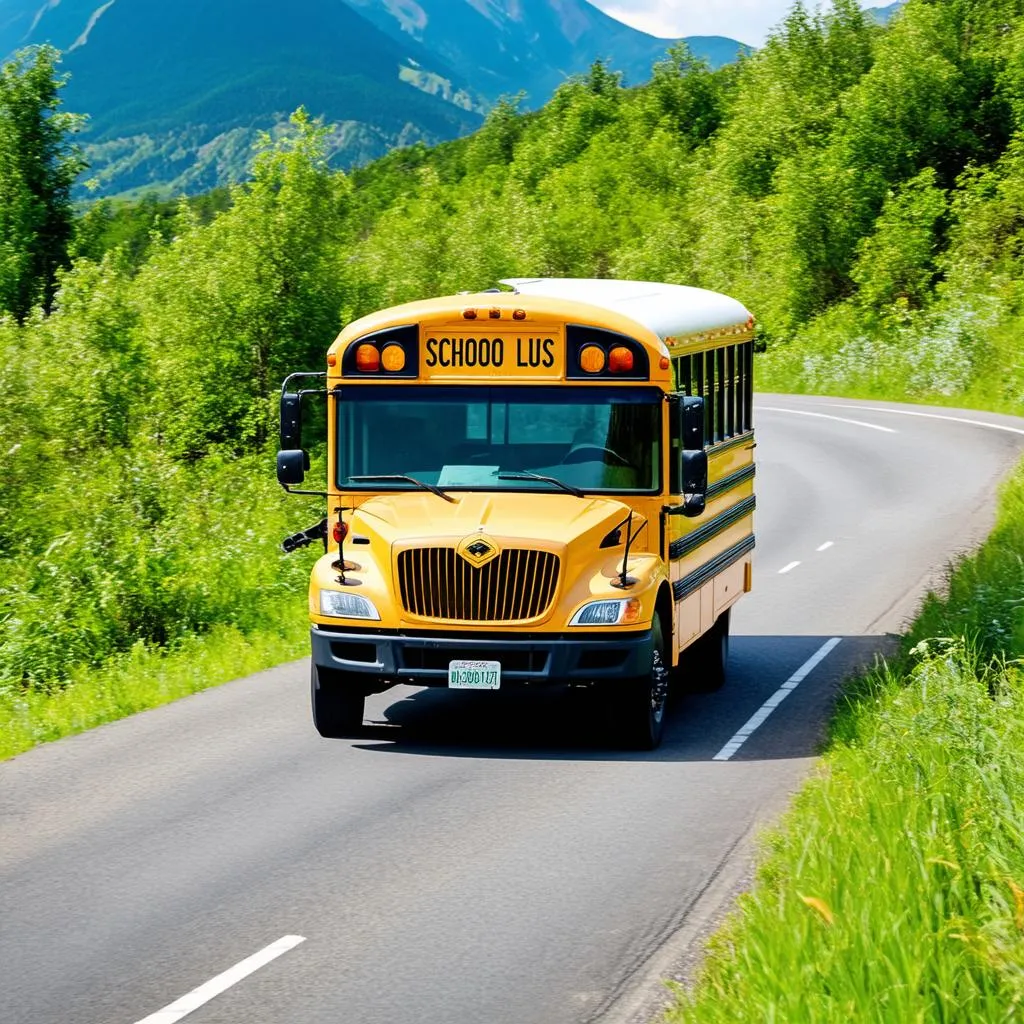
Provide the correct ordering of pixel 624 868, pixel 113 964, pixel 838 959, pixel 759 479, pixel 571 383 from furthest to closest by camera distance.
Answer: pixel 759 479
pixel 571 383
pixel 624 868
pixel 113 964
pixel 838 959

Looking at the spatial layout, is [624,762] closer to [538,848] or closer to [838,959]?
[538,848]

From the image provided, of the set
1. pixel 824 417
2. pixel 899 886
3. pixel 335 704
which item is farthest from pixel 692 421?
pixel 824 417

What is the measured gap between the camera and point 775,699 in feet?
45.5

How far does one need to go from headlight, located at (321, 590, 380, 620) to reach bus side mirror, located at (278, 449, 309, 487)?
965 mm

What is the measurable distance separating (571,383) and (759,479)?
2243cm

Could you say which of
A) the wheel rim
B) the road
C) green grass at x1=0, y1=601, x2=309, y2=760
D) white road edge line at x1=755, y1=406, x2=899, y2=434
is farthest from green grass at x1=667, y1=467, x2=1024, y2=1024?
white road edge line at x1=755, y1=406, x2=899, y2=434

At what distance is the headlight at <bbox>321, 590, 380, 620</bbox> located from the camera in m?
11.1

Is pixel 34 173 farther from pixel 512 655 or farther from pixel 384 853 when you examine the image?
pixel 384 853

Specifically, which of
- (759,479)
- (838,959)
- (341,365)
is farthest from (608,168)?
(838,959)

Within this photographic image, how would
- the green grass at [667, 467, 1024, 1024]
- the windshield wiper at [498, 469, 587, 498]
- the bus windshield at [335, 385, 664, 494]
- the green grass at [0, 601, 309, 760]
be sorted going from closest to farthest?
the green grass at [667, 467, 1024, 1024] → the windshield wiper at [498, 469, 587, 498] → the bus windshield at [335, 385, 664, 494] → the green grass at [0, 601, 309, 760]

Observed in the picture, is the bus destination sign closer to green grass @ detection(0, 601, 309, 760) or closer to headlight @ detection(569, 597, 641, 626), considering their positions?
headlight @ detection(569, 597, 641, 626)

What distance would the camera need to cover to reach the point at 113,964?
280 inches

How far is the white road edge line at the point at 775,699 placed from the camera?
39.0 ft

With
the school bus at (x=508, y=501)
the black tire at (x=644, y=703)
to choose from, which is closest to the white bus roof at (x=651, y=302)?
the school bus at (x=508, y=501)
